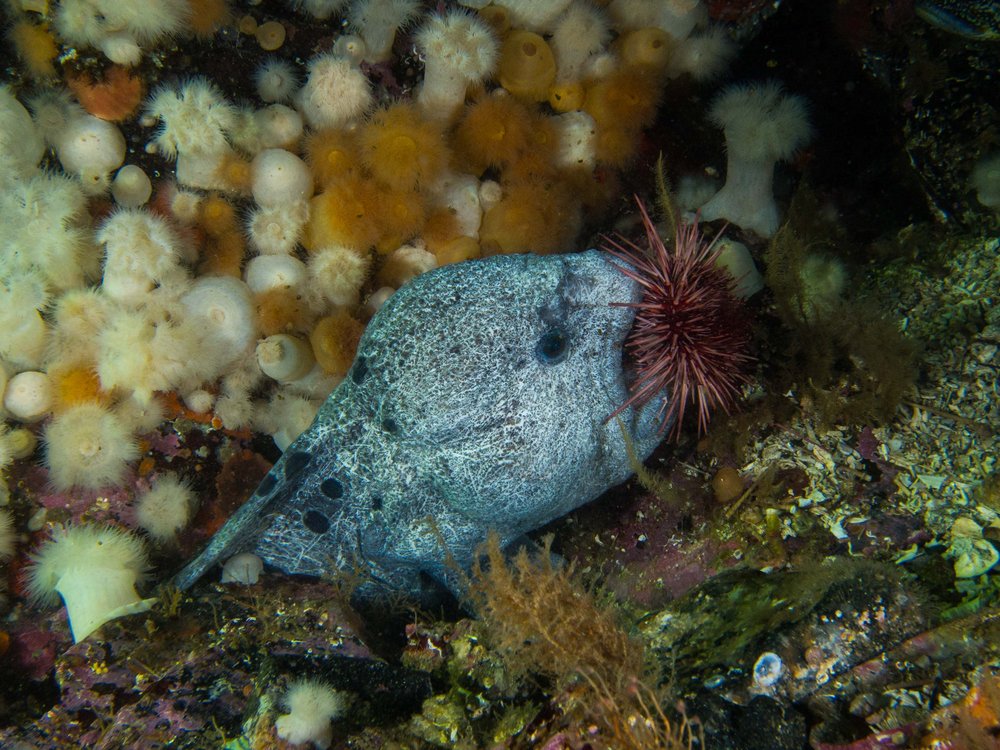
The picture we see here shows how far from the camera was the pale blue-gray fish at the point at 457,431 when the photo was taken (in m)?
3.30

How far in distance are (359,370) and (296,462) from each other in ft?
2.58

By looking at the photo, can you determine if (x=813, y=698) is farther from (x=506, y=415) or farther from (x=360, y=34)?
(x=360, y=34)

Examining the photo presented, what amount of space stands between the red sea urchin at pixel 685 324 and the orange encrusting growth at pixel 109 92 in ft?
11.3

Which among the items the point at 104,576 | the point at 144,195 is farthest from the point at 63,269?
the point at 104,576

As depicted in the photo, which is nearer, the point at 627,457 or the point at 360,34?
the point at 627,457

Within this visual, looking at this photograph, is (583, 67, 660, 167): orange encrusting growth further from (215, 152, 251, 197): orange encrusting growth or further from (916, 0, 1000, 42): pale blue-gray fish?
(215, 152, 251, 197): orange encrusting growth

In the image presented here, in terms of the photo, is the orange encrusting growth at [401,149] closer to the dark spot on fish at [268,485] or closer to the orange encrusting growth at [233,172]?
the orange encrusting growth at [233,172]

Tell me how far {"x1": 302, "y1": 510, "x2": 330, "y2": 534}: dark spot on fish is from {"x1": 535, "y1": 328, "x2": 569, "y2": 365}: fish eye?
72.5 inches

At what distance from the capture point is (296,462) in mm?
3730

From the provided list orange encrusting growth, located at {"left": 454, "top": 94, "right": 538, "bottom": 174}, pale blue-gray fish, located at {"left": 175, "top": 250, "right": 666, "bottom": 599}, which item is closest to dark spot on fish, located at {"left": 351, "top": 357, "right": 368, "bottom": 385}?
pale blue-gray fish, located at {"left": 175, "top": 250, "right": 666, "bottom": 599}

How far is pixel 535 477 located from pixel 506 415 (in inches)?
16.8

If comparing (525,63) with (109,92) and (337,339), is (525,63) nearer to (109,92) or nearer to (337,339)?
(337,339)

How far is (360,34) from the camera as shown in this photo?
4.07 meters

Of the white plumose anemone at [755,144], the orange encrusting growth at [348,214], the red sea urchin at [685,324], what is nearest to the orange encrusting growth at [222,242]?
the orange encrusting growth at [348,214]
